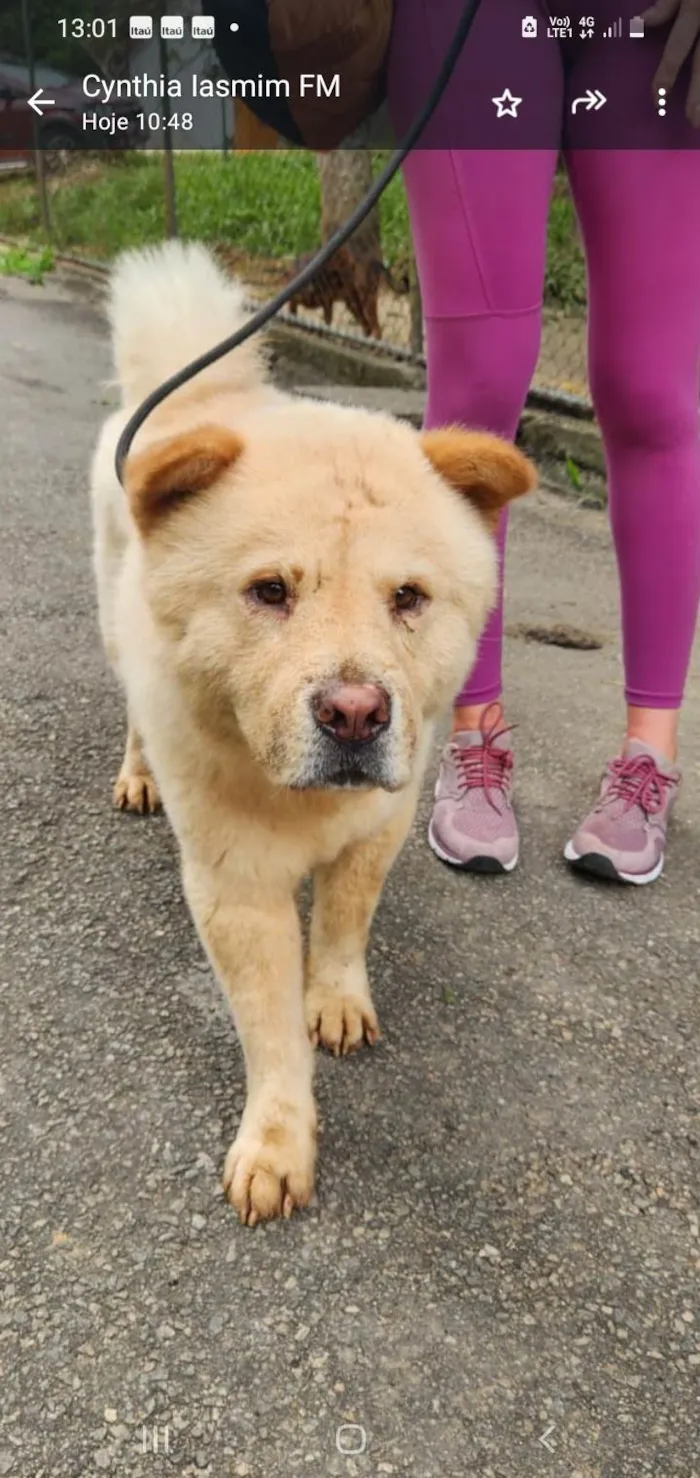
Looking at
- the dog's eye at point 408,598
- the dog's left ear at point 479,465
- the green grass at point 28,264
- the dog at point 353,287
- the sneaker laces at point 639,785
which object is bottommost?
the sneaker laces at point 639,785

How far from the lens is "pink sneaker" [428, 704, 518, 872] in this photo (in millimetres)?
2469

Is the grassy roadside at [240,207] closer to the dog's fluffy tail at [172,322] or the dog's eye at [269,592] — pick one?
the dog's fluffy tail at [172,322]

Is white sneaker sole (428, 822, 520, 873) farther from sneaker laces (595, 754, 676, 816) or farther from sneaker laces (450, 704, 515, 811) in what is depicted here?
sneaker laces (595, 754, 676, 816)

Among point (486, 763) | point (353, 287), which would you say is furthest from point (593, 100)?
point (353, 287)

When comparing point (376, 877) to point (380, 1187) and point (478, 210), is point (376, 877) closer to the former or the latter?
point (380, 1187)

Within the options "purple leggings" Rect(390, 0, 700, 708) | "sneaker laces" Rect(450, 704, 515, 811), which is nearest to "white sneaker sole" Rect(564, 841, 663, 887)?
"sneaker laces" Rect(450, 704, 515, 811)

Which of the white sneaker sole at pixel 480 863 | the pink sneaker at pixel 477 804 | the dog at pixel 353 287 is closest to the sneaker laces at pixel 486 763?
the pink sneaker at pixel 477 804

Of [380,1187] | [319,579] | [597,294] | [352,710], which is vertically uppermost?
[597,294]

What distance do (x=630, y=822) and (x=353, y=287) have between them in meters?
5.54

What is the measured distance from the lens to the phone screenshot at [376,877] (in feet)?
4.66

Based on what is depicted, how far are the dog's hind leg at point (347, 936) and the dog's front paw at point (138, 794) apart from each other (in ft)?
2.44

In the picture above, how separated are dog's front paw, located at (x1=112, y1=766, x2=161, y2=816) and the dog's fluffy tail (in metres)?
0.84

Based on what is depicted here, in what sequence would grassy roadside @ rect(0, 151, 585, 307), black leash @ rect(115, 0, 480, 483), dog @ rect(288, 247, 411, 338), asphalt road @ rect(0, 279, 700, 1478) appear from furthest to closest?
grassy roadside @ rect(0, 151, 585, 307)
dog @ rect(288, 247, 411, 338)
black leash @ rect(115, 0, 480, 483)
asphalt road @ rect(0, 279, 700, 1478)

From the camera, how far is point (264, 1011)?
1.71m
